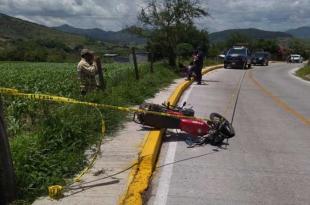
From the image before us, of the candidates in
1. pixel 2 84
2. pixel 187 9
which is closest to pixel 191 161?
pixel 2 84

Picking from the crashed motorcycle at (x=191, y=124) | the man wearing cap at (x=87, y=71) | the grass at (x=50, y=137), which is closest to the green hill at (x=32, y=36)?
the man wearing cap at (x=87, y=71)

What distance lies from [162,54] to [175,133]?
81.8 ft

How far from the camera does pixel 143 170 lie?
732 cm

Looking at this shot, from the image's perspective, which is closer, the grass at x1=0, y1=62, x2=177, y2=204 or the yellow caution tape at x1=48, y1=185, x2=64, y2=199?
the yellow caution tape at x1=48, y1=185, x2=64, y2=199

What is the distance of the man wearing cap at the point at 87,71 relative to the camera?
40.3 feet

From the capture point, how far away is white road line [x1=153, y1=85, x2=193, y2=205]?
6391mm

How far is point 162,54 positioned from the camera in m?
35.0

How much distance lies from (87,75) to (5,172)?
7.01 m

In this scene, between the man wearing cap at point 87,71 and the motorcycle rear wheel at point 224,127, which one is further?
the man wearing cap at point 87,71

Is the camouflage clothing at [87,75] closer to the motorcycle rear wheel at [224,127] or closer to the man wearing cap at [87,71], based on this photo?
the man wearing cap at [87,71]

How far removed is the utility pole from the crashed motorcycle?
4078mm

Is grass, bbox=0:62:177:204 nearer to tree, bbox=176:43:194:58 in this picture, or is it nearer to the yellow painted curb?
the yellow painted curb

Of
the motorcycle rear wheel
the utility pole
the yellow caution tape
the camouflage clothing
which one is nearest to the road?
the motorcycle rear wheel

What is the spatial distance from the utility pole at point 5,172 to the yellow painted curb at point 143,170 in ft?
4.02
